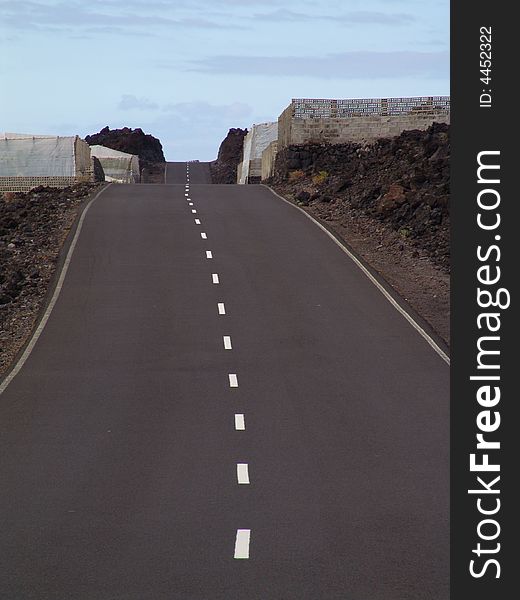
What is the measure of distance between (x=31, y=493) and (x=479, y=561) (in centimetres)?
687

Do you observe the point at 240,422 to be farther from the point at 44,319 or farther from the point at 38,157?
the point at 38,157

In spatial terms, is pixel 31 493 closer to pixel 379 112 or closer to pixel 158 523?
pixel 158 523

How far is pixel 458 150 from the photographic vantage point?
34.2 ft

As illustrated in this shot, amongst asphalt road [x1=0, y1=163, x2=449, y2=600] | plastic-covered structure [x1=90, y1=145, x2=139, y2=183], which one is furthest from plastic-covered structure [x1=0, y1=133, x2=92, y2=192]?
plastic-covered structure [x1=90, y1=145, x2=139, y2=183]

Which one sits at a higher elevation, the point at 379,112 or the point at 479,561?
the point at 379,112

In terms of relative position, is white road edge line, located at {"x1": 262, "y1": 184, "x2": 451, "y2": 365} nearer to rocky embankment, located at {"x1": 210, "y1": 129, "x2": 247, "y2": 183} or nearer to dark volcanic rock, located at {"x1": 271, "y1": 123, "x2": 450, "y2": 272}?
dark volcanic rock, located at {"x1": 271, "y1": 123, "x2": 450, "y2": 272}

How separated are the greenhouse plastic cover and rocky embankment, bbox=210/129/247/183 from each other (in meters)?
51.4

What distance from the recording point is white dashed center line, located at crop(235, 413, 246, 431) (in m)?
18.2

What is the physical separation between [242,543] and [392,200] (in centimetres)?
3198

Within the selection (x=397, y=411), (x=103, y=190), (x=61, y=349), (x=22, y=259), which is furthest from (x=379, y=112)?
(x=397, y=411)

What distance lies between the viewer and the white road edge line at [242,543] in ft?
38.9

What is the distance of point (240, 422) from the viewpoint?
1866 centimetres

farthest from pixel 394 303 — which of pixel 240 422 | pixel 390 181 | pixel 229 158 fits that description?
pixel 229 158

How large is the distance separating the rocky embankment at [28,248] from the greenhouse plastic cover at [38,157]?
13.6ft
